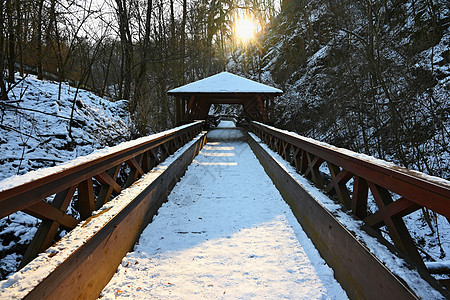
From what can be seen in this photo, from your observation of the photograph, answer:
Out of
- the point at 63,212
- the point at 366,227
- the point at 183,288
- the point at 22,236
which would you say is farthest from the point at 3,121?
the point at 366,227

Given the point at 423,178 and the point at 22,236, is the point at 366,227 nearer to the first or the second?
the point at 423,178

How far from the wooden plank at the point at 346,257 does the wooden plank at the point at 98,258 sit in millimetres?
2109

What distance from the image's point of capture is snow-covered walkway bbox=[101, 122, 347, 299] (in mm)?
2398

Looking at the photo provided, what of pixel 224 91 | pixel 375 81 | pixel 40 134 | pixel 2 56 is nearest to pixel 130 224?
pixel 40 134

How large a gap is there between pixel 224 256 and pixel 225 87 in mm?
14277

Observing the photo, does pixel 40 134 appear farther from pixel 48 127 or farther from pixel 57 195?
pixel 57 195

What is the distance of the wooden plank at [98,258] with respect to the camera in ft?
5.57

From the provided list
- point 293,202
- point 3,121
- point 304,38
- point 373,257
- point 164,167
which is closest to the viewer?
point 373,257

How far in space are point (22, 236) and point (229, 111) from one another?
134 feet

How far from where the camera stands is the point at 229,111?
44188mm

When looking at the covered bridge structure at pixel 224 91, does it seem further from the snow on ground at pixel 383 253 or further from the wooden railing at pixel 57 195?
the snow on ground at pixel 383 253

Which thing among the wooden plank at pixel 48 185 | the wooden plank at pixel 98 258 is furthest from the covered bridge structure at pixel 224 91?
the wooden plank at pixel 48 185

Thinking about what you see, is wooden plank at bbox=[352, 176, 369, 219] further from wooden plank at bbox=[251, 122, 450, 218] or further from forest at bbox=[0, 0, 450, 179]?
forest at bbox=[0, 0, 450, 179]

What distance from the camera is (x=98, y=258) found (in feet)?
7.45
